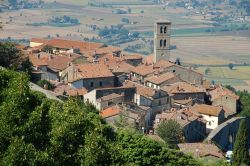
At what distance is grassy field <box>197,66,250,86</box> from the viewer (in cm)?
9591

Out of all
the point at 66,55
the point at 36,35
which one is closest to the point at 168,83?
the point at 66,55

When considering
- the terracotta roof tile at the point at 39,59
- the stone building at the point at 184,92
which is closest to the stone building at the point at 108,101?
the stone building at the point at 184,92

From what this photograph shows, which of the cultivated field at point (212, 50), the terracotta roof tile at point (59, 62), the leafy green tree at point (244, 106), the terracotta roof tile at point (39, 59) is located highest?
the terracotta roof tile at point (39, 59)

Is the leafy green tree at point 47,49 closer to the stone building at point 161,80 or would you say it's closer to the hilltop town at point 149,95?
the hilltop town at point 149,95

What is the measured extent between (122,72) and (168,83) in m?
4.15

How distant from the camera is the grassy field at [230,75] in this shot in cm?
9591

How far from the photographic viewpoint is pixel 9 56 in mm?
32844

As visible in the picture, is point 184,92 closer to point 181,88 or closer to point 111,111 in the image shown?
point 181,88

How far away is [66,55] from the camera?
2162 inches

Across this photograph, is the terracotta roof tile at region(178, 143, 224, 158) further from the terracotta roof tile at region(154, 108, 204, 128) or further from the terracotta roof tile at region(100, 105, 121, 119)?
the terracotta roof tile at region(100, 105, 121, 119)

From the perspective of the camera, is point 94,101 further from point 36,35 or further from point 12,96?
point 36,35

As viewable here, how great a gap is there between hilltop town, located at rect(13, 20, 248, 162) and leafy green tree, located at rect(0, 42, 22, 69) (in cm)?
281

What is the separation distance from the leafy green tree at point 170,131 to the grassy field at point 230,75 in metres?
57.5

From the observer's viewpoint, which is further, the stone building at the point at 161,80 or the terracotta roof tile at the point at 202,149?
the stone building at the point at 161,80
